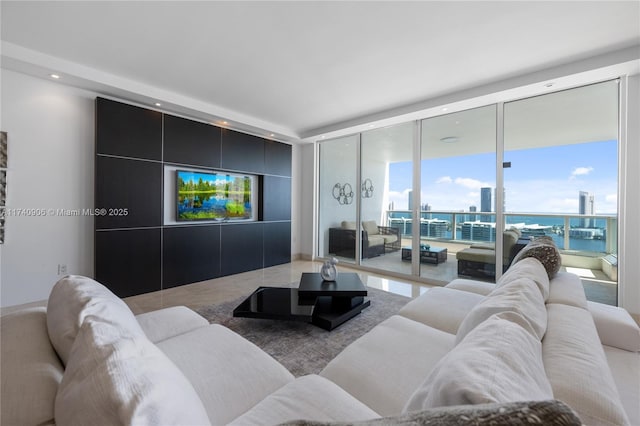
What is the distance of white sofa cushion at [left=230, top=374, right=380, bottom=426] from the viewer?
34.5 inches

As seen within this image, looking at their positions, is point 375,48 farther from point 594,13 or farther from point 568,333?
point 568,333

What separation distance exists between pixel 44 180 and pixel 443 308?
4.35 metres

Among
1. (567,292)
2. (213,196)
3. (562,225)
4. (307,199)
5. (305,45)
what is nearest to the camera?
(567,292)

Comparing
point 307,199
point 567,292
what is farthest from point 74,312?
point 307,199

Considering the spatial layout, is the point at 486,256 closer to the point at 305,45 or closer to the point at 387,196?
the point at 387,196

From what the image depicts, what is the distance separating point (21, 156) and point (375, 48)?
398 cm

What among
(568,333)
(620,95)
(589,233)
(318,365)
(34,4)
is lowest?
(318,365)

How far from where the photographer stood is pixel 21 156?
286 centimetres

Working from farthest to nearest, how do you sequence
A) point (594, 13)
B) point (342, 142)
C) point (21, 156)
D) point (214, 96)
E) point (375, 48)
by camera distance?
point (342, 142) → point (214, 96) → point (21, 156) → point (375, 48) → point (594, 13)

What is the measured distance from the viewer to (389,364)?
1229mm

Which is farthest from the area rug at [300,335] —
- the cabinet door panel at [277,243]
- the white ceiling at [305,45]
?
the white ceiling at [305,45]

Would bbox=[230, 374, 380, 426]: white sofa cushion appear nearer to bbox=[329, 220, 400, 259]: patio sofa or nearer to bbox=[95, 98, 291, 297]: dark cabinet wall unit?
bbox=[95, 98, 291, 297]: dark cabinet wall unit

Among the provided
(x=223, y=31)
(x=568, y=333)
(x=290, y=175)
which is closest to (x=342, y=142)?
(x=290, y=175)

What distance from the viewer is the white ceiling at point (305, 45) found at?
2086mm
